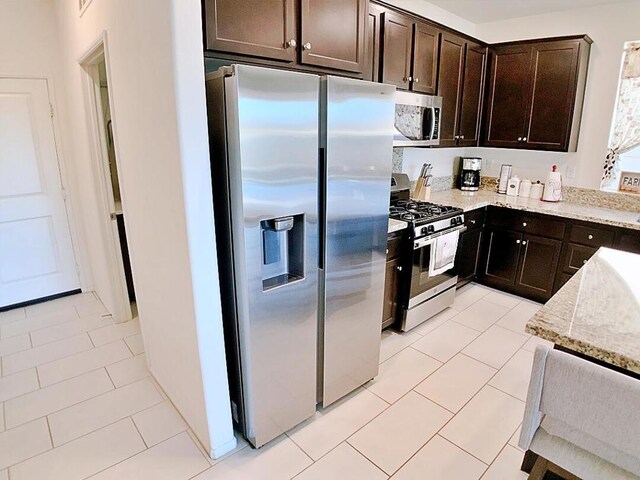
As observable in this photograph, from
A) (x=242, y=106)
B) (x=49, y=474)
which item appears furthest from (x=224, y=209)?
(x=49, y=474)

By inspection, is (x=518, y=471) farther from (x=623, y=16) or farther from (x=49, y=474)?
(x=623, y=16)

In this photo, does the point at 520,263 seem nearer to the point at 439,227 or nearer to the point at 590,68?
the point at 439,227

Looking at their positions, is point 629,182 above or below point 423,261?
above

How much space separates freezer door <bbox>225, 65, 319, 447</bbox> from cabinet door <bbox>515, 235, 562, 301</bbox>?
98.5 inches

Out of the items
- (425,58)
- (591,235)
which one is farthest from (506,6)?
(591,235)

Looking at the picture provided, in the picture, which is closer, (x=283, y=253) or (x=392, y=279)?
(x=283, y=253)

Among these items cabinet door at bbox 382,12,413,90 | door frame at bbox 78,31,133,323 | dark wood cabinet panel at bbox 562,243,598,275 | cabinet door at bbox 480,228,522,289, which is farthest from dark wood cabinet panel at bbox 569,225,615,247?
door frame at bbox 78,31,133,323

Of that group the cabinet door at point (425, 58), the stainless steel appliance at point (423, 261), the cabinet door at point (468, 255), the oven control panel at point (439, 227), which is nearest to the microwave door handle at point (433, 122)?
the cabinet door at point (425, 58)

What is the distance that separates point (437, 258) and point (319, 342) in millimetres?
1362

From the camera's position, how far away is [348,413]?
219 cm

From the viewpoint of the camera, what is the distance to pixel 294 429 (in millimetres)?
2066

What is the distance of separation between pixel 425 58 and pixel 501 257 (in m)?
2.00

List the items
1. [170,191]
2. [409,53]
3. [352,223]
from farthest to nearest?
[409,53]
[352,223]
[170,191]

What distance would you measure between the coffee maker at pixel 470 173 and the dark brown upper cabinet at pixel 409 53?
1.18 metres
